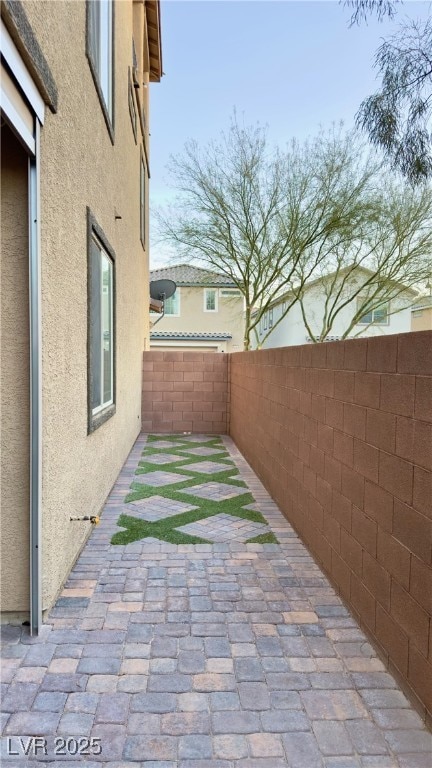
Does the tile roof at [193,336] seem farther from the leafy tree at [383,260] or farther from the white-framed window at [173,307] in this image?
the leafy tree at [383,260]

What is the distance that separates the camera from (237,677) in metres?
2.23

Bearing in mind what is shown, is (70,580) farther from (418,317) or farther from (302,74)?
(418,317)

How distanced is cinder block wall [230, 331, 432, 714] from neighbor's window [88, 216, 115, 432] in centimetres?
174

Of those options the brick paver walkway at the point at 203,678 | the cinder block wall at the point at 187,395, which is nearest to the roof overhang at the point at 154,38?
the cinder block wall at the point at 187,395

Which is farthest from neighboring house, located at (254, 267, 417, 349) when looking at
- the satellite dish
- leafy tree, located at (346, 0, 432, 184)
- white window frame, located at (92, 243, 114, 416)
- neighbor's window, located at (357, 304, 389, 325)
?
leafy tree, located at (346, 0, 432, 184)

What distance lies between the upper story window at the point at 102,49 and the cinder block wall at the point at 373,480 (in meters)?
2.83

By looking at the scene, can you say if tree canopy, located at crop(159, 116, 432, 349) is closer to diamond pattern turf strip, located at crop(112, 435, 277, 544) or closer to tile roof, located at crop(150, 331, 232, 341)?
diamond pattern turf strip, located at crop(112, 435, 277, 544)

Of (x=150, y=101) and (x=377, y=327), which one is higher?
(x=150, y=101)

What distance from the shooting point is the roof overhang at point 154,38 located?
10.0m

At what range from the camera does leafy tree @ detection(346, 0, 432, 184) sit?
3.61m

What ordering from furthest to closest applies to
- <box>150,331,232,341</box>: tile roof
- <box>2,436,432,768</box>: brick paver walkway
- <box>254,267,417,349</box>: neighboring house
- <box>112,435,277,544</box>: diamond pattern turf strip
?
<box>150,331,232,341</box>: tile roof < <box>254,267,417,349</box>: neighboring house < <box>112,435,277,544</box>: diamond pattern turf strip < <box>2,436,432,768</box>: brick paver walkway

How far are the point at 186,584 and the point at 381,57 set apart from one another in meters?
4.08

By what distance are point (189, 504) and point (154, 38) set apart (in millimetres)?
11178

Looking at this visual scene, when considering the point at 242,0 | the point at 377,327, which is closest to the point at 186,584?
the point at 242,0
